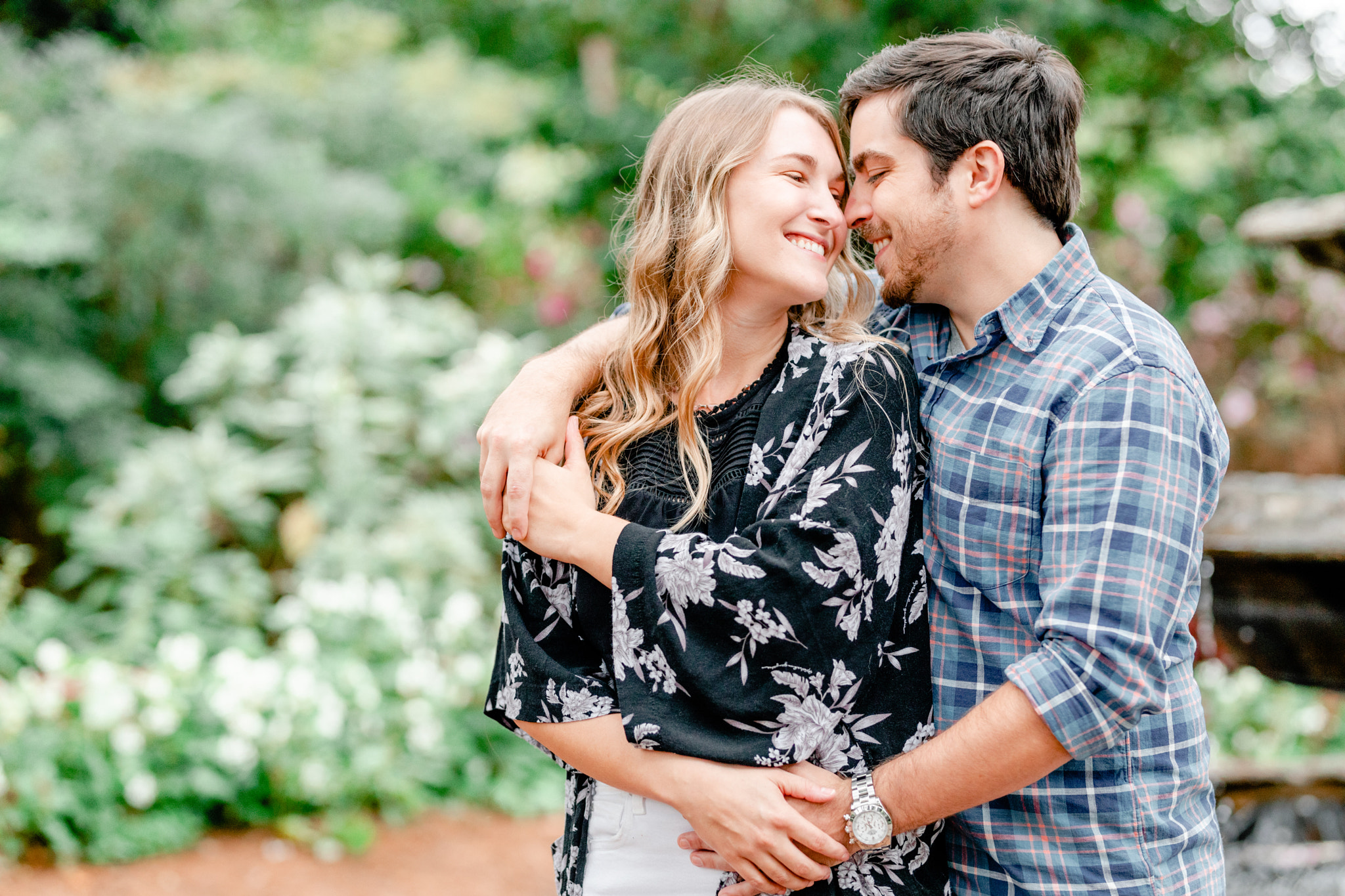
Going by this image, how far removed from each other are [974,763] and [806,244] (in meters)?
0.89

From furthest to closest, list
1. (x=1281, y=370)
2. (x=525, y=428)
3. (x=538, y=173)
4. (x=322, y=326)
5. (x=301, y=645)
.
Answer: (x=538, y=173) < (x=1281, y=370) < (x=322, y=326) < (x=301, y=645) < (x=525, y=428)

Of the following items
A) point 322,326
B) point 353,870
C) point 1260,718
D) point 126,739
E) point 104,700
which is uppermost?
point 322,326

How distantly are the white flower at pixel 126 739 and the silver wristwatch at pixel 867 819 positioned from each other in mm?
2694

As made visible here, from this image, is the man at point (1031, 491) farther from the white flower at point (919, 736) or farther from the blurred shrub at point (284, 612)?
the blurred shrub at point (284, 612)

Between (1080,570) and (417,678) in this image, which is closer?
(1080,570)

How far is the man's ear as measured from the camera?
1749mm

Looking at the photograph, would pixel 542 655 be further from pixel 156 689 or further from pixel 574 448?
pixel 156 689

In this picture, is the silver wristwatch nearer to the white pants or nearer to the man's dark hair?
the white pants

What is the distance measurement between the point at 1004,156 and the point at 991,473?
57 centimetres

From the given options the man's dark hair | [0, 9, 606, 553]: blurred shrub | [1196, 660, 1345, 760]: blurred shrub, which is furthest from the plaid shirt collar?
[0, 9, 606, 553]: blurred shrub

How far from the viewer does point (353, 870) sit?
3.45m

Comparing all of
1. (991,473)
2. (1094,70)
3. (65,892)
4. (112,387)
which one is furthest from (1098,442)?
(1094,70)

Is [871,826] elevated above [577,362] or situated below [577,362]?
below

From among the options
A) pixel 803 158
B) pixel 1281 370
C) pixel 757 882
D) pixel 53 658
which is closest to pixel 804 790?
pixel 757 882
